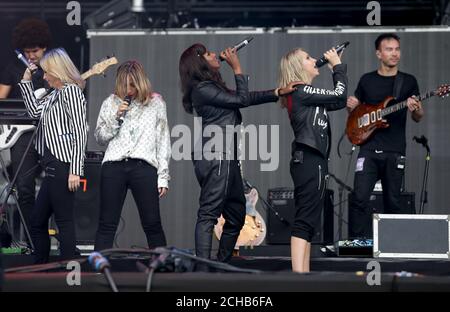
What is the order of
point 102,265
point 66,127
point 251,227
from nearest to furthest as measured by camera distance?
point 102,265 → point 66,127 → point 251,227

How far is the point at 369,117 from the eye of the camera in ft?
30.7

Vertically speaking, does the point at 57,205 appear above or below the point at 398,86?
below

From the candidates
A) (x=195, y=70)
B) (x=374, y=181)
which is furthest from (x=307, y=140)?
(x=374, y=181)

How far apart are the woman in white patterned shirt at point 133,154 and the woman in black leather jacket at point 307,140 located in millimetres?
1090

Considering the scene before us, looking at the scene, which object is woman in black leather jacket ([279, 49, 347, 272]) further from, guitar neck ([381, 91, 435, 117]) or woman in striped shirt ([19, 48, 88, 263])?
guitar neck ([381, 91, 435, 117])

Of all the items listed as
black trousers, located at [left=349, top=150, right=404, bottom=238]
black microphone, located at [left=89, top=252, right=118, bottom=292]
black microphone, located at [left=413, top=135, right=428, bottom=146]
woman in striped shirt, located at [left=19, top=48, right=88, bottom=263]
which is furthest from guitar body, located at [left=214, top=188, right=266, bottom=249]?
black microphone, located at [left=89, top=252, right=118, bottom=292]

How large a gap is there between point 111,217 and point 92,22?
14.8ft

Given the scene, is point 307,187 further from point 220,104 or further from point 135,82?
point 135,82

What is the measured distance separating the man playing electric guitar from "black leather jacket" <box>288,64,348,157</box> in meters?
2.19

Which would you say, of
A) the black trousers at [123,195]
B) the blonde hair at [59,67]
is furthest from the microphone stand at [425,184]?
the blonde hair at [59,67]

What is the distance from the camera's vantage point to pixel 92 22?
1121cm

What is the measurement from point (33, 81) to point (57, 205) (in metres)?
2.11

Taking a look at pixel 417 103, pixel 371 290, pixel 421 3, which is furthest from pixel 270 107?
pixel 371 290
